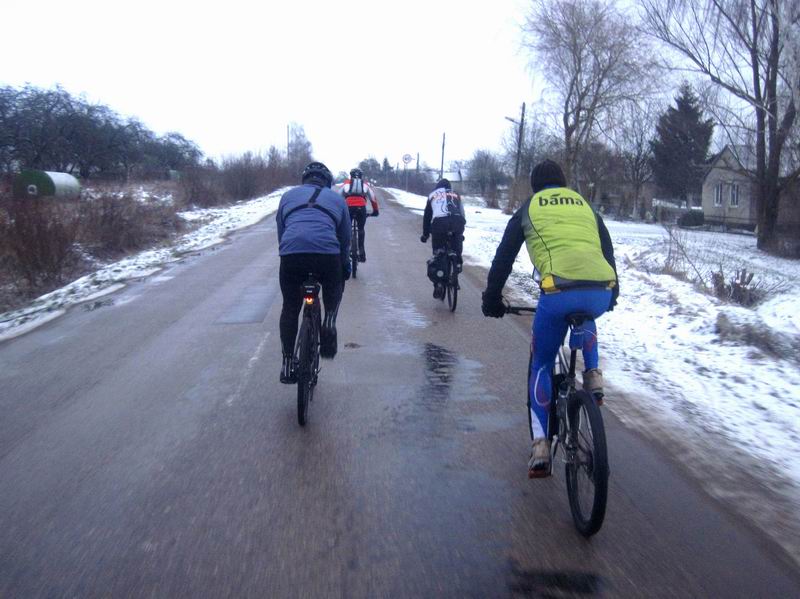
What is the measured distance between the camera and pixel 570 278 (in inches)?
148

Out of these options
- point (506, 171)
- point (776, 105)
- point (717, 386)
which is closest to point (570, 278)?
point (717, 386)

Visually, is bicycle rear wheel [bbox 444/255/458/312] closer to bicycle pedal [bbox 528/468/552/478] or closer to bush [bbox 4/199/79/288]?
bicycle pedal [bbox 528/468/552/478]

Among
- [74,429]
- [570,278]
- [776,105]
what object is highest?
[776,105]

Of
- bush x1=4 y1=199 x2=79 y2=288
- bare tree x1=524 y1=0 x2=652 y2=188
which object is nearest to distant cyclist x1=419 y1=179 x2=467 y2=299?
bush x1=4 y1=199 x2=79 y2=288

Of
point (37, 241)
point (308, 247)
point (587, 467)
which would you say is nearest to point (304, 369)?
point (308, 247)

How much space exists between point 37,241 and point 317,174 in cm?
877

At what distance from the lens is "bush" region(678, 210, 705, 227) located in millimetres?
48325

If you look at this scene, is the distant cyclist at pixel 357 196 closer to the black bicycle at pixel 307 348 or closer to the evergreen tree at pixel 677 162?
the black bicycle at pixel 307 348

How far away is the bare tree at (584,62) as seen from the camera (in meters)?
30.4

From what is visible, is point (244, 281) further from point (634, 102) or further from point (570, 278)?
point (634, 102)

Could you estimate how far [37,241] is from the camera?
12.6 metres

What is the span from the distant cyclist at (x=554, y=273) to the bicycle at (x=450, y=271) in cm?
555

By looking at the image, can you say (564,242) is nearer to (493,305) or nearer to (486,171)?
(493,305)

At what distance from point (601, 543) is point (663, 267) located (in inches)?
472
